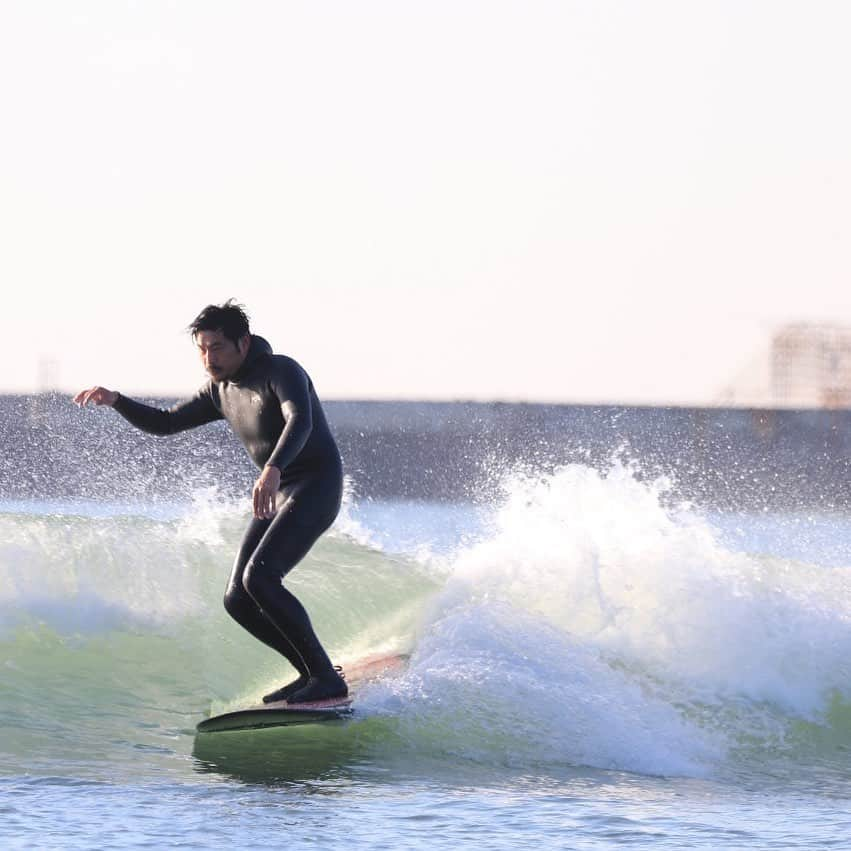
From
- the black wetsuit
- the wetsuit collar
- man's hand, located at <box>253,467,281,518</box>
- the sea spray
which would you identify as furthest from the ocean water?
the wetsuit collar

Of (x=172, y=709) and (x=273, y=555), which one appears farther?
(x=172, y=709)

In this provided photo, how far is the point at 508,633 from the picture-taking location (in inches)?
354

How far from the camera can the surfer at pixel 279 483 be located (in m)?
7.87

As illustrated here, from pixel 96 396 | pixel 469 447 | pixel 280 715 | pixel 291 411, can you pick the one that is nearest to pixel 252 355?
pixel 291 411

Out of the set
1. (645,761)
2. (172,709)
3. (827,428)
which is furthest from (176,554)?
(827,428)

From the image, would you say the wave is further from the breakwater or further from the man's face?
the breakwater

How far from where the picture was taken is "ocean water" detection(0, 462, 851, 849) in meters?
7.19

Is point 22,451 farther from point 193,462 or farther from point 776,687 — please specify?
point 776,687

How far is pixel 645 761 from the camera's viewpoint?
26.9 ft

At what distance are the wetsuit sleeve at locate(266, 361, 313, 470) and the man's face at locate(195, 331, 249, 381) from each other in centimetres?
21

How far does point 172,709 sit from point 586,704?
2262 millimetres

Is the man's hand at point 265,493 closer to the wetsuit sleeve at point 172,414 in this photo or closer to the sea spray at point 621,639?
the wetsuit sleeve at point 172,414

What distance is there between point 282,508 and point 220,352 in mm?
724

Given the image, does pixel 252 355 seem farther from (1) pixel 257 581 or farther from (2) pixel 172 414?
(1) pixel 257 581
